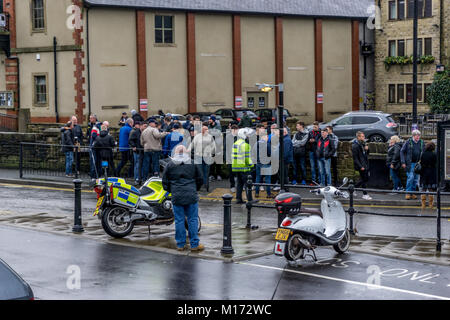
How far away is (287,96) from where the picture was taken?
4453 centimetres

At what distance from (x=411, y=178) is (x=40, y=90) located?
24.2 meters

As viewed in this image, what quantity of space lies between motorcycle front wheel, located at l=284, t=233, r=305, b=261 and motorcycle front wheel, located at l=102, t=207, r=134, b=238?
3.78 meters

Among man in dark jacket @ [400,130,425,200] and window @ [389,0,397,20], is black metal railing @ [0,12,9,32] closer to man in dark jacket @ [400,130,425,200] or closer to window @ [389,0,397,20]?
window @ [389,0,397,20]

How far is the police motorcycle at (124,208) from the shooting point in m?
14.0

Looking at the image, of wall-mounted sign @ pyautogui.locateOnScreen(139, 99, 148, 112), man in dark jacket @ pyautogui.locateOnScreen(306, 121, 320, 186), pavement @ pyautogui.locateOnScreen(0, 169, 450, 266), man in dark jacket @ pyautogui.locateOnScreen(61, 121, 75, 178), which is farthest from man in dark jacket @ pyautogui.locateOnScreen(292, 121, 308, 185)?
wall-mounted sign @ pyautogui.locateOnScreen(139, 99, 148, 112)

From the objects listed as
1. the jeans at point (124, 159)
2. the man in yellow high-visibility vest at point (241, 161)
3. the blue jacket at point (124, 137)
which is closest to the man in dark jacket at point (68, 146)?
the blue jacket at point (124, 137)

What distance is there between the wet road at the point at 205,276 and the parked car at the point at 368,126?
1840cm

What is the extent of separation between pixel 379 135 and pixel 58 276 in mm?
22025

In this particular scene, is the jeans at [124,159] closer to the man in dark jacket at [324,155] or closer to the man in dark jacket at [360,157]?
the man in dark jacket at [324,155]

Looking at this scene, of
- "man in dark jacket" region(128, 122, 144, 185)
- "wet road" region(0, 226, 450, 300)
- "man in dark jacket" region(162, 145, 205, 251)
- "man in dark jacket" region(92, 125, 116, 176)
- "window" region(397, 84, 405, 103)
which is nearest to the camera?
"wet road" region(0, 226, 450, 300)

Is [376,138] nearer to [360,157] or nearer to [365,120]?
[365,120]

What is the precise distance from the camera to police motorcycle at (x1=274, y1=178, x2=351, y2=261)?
1177cm

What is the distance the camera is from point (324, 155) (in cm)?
2134
